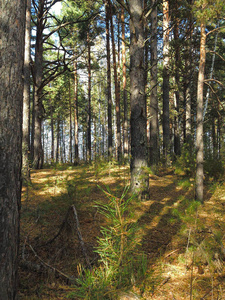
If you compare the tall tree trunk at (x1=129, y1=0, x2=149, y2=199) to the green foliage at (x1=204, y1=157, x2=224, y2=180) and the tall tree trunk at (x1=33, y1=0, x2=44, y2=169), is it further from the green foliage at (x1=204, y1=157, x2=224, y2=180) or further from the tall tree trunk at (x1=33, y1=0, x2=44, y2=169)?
the tall tree trunk at (x1=33, y1=0, x2=44, y2=169)

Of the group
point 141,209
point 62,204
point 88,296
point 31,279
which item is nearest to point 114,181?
point 141,209

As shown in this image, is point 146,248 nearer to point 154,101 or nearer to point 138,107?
point 138,107

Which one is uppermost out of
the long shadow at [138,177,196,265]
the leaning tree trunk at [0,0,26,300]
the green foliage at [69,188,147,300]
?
the leaning tree trunk at [0,0,26,300]

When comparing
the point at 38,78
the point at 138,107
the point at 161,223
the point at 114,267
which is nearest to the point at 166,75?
the point at 138,107

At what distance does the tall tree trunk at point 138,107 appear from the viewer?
5.23 meters

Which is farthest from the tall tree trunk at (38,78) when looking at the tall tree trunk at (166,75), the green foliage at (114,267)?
the green foliage at (114,267)

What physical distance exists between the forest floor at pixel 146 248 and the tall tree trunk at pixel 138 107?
57 cm

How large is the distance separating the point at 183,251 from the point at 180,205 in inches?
81.0

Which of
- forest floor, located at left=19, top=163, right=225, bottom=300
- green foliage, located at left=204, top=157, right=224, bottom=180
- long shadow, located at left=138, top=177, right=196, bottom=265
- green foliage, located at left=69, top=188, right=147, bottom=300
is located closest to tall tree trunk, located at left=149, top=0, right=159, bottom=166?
green foliage, located at left=204, top=157, right=224, bottom=180

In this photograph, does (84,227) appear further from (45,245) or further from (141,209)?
(141,209)

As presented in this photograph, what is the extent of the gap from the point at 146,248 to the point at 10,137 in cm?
238

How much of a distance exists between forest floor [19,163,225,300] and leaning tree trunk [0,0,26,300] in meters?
0.50

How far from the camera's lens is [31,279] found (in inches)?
91.4

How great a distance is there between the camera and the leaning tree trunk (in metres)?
1.78
